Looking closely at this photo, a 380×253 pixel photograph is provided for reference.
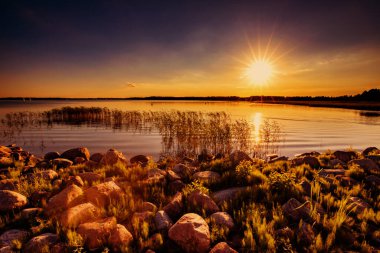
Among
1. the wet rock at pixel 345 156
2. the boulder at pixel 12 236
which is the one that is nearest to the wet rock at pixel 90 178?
the boulder at pixel 12 236

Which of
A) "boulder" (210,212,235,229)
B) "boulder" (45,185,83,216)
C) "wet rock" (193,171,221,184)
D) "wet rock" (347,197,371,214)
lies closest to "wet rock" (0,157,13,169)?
"boulder" (45,185,83,216)

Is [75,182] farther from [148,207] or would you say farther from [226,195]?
[226,195]

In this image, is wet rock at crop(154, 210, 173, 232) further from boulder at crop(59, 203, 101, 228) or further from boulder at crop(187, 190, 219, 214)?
boulder at crop(59, 203, 101, 228)

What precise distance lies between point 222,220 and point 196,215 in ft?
1.94

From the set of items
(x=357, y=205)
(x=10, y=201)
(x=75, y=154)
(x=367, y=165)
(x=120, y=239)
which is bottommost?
(x=75, y=154)

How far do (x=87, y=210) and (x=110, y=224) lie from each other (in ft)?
2.82

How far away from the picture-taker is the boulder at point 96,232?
4.88m

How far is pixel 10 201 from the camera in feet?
21.2

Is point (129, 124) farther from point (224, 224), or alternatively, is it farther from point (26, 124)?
point (224, 224)

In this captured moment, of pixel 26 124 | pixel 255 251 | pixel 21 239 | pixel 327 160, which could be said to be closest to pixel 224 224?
pixel 255 251

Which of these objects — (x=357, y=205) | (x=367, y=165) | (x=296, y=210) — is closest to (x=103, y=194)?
(x=296, y=210)

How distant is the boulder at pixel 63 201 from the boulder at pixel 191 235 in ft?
9.82

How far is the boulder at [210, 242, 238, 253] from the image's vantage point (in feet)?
14.6

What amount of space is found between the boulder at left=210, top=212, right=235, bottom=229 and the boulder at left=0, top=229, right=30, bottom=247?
3891 mm
